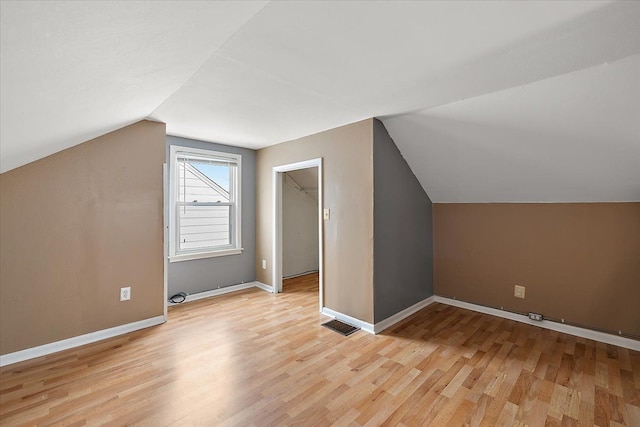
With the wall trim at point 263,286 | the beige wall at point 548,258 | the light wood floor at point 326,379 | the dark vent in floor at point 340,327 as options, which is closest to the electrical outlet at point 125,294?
the light wood floor at point 326,379

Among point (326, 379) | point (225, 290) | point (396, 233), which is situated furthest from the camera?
point (225, 290)

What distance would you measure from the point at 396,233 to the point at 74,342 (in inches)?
124

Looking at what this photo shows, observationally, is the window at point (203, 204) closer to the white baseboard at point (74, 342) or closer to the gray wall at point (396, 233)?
the white baseboard at point (74, 342)

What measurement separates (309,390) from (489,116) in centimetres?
244

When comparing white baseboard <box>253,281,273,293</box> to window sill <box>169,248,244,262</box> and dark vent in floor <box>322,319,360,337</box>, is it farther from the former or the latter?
dark vent in floor <box>322,319,360,337</box>

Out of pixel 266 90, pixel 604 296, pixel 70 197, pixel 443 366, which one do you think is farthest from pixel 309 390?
pixel 604 296

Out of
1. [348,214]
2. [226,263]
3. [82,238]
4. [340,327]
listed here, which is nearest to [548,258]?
[348,214]

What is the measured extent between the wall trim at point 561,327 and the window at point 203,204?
10.2 ft

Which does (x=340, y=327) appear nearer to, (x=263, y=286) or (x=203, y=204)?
(x=263, y=286)

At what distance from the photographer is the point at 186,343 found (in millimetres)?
2443

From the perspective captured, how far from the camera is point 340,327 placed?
2770 millimetres

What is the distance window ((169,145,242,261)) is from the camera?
11.3ft

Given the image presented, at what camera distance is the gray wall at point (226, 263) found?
11.3 ft

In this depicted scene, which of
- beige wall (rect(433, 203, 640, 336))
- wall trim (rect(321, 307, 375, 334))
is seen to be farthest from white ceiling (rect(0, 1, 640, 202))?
wall trim (rect(321, 307, 375, 334))
